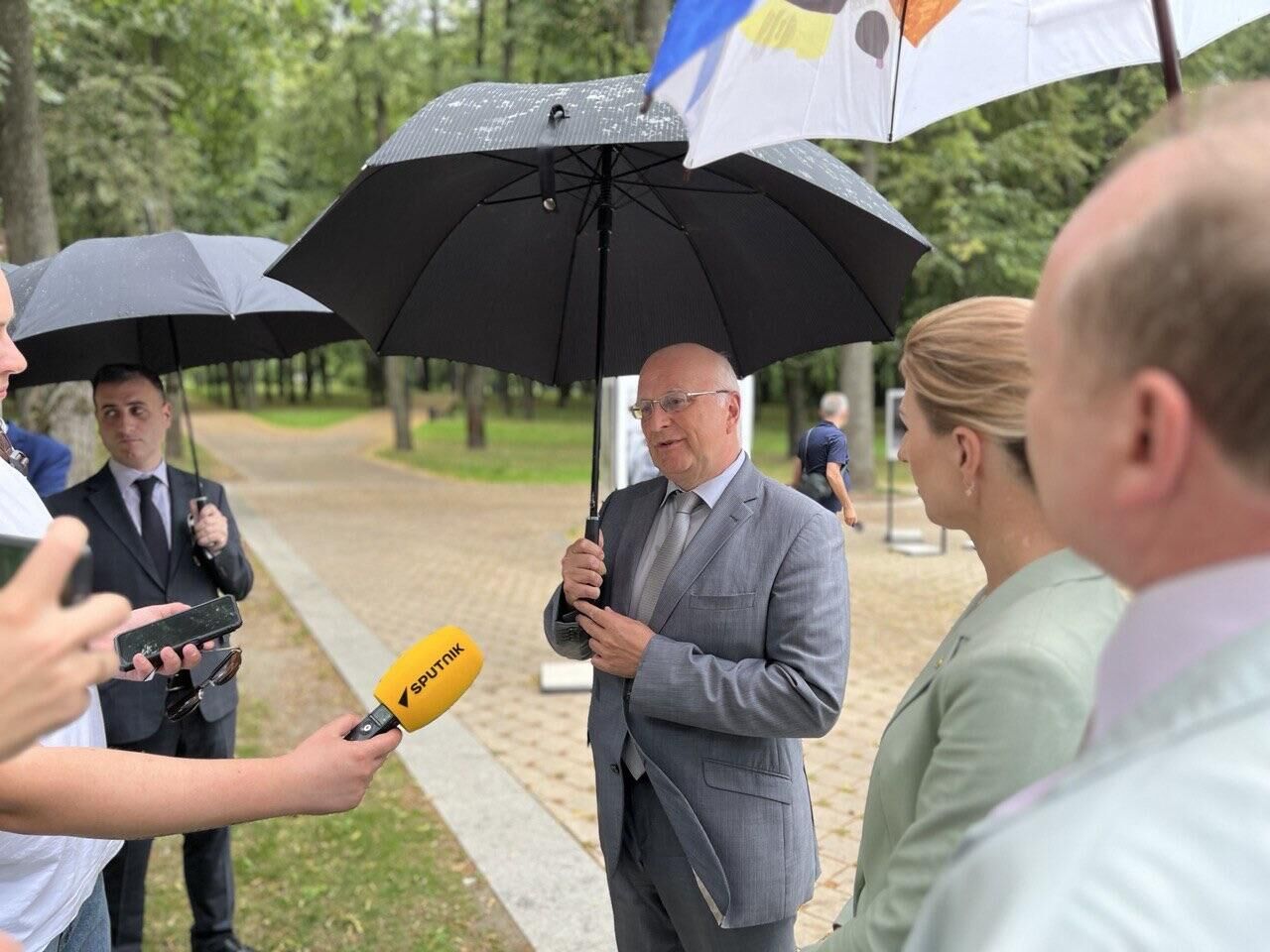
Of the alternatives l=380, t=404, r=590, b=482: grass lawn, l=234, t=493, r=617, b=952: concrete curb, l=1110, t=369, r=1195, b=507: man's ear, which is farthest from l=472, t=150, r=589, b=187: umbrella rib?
l=380, t=404, r=590, b=482: grass lawn

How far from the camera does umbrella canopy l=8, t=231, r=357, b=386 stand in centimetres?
353

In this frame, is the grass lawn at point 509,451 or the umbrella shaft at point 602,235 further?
Answer: the grass lawn at point 509,451

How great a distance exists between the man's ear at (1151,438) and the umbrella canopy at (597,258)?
5.73 ft

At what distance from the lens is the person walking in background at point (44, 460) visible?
527 centimetres

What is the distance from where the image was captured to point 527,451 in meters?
26.5

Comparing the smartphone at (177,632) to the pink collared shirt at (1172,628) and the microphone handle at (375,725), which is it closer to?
the microphone handle at (375,725)

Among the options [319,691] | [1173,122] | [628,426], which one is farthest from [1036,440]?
[628,426]

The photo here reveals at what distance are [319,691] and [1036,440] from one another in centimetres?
689

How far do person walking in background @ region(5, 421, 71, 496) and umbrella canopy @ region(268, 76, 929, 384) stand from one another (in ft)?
9.92

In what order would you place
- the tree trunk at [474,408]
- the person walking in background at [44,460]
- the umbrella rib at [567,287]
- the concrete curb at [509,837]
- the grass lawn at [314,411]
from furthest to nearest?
the grass lawn at [314,411] < the tree trunk at [474,408] < the person walking in background at [44,460] < the concrete curb at [509,837] < the umbrella rib at [567,287]

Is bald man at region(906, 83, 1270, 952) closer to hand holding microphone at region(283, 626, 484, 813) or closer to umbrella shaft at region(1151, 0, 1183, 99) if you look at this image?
umbrella shaft at region(1151, 0, 1183, 99)

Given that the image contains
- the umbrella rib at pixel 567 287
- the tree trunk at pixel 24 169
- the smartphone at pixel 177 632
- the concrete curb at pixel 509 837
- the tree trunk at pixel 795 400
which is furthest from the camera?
the tree trunk at pixel 795 400

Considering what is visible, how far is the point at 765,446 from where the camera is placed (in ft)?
93.1

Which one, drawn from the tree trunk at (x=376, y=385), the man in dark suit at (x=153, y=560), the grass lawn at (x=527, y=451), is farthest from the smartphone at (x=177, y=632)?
the tree trunk at (x=376, y=385)
